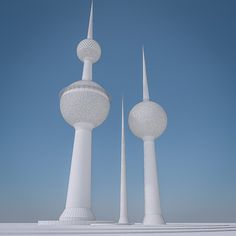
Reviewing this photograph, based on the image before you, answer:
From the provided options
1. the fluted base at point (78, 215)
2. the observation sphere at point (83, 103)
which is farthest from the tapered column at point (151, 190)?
the observation sphere at point (83, 103)

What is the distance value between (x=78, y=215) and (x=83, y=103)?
21.2 meters

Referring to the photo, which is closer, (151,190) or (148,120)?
(151,190)

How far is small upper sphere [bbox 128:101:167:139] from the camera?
59500 millimetres

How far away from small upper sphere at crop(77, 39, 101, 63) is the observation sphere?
36.6 feet

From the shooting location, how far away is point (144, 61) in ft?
247

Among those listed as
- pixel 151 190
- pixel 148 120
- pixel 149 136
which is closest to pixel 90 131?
pixel 148 120

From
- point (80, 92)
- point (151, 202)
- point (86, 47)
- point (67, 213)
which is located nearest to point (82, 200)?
point (67, 213)

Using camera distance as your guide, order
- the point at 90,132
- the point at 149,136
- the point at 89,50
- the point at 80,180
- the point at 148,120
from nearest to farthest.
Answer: the point at 80,180, the point at 90,132, the point at 148,120, the point at 149,136, the point at 89,50

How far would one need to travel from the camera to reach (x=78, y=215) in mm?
46000

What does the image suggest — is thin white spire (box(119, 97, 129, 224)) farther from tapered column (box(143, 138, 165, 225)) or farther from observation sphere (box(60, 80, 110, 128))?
observation sphere (box(60, 80, 110, 128))

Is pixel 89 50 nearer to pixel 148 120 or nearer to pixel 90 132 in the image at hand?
pixel 90 132

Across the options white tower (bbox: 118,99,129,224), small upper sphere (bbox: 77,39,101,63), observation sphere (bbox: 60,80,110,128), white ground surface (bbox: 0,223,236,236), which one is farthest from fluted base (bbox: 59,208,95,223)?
small upper sphere (bbox: 77,39,101,63)

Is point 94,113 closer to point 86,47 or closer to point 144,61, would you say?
point 86,47

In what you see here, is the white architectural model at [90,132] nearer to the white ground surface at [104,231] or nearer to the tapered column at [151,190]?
the tapered column at [151,190]
